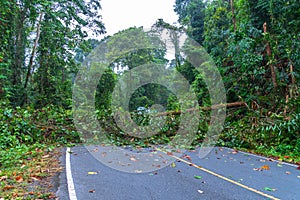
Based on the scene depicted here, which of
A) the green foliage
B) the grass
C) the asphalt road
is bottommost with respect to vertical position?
the asphalt road

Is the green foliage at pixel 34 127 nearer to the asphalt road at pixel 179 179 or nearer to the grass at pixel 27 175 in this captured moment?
the grass at pixel 27 175

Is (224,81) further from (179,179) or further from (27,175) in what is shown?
(27,175)

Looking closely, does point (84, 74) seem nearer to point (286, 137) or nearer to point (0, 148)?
point (0, 148)

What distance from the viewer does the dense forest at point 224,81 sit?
1061 centimetres

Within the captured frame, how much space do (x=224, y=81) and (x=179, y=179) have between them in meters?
11.1

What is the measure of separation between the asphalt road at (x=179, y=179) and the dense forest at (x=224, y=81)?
2194 mm

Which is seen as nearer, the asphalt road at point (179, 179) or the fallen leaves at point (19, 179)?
the asphalt road at point (179, 179)

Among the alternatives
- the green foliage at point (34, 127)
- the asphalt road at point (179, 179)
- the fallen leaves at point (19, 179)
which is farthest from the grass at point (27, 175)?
the green foliage at point (34, 127)

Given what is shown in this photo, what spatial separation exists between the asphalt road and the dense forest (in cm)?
219

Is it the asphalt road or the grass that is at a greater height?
the grass

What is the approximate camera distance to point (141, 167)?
696 cm

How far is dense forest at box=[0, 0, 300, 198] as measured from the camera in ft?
34.8

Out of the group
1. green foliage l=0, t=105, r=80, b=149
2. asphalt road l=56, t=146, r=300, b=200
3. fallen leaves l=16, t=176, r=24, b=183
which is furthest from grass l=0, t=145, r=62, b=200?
green foliage l=0, t=105, r=80, b=149

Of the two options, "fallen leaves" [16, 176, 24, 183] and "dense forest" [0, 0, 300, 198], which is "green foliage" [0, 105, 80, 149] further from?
"fallen leaves" [16, 176, 24, 183]
